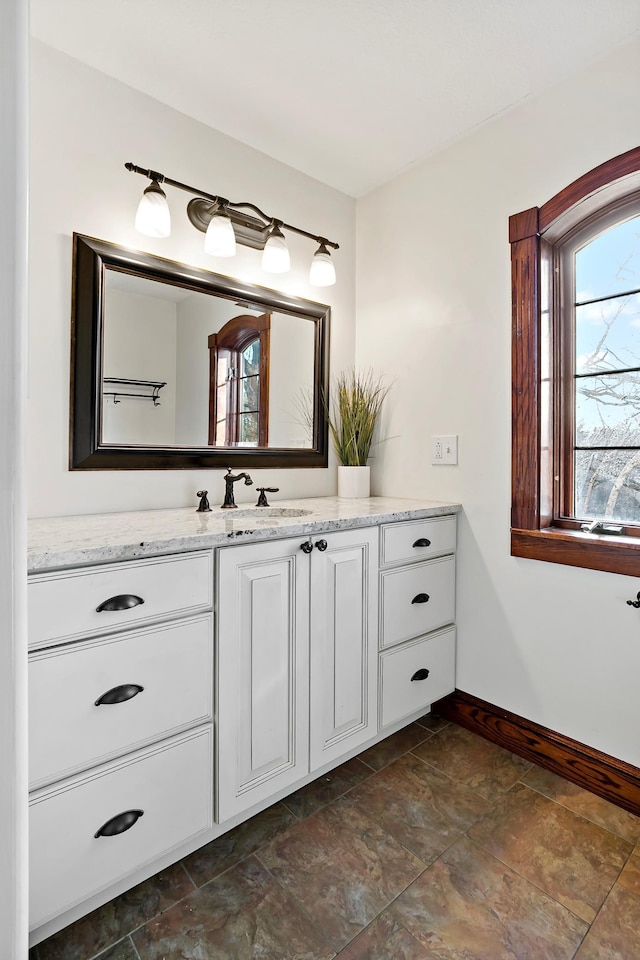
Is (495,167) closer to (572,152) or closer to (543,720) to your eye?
(572,152)

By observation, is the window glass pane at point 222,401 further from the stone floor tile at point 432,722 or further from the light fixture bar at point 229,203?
the stone floor tile at point 432,722

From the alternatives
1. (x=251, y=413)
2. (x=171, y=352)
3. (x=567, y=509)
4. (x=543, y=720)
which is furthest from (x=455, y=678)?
(x=171, y=352)

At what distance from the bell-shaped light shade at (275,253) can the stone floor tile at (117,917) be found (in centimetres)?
202

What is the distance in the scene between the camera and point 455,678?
208 centimetres

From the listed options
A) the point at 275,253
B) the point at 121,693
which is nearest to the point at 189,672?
the point at 121,693

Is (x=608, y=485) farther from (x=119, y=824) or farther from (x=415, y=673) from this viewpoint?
(x=119, y=824)

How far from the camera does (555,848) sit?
141 centimetres

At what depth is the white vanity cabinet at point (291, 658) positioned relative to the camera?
1339 mm

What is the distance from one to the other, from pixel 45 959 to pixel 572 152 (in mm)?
2673

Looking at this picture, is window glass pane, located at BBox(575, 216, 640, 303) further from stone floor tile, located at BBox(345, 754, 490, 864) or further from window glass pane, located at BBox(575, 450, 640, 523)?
stone floor tile, located at BBox(345, 754, 490, 864)

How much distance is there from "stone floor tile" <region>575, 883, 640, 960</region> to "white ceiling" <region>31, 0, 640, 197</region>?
2.44m

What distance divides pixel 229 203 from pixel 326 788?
7.12ft

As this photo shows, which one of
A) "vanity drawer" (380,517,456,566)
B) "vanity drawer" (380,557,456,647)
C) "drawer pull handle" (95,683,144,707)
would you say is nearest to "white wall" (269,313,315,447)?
"vanity drawer" (380,517,456,566)

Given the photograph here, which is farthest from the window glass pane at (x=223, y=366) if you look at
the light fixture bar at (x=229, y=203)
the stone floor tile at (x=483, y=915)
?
the stone floor tile at (x=483, y=915)
